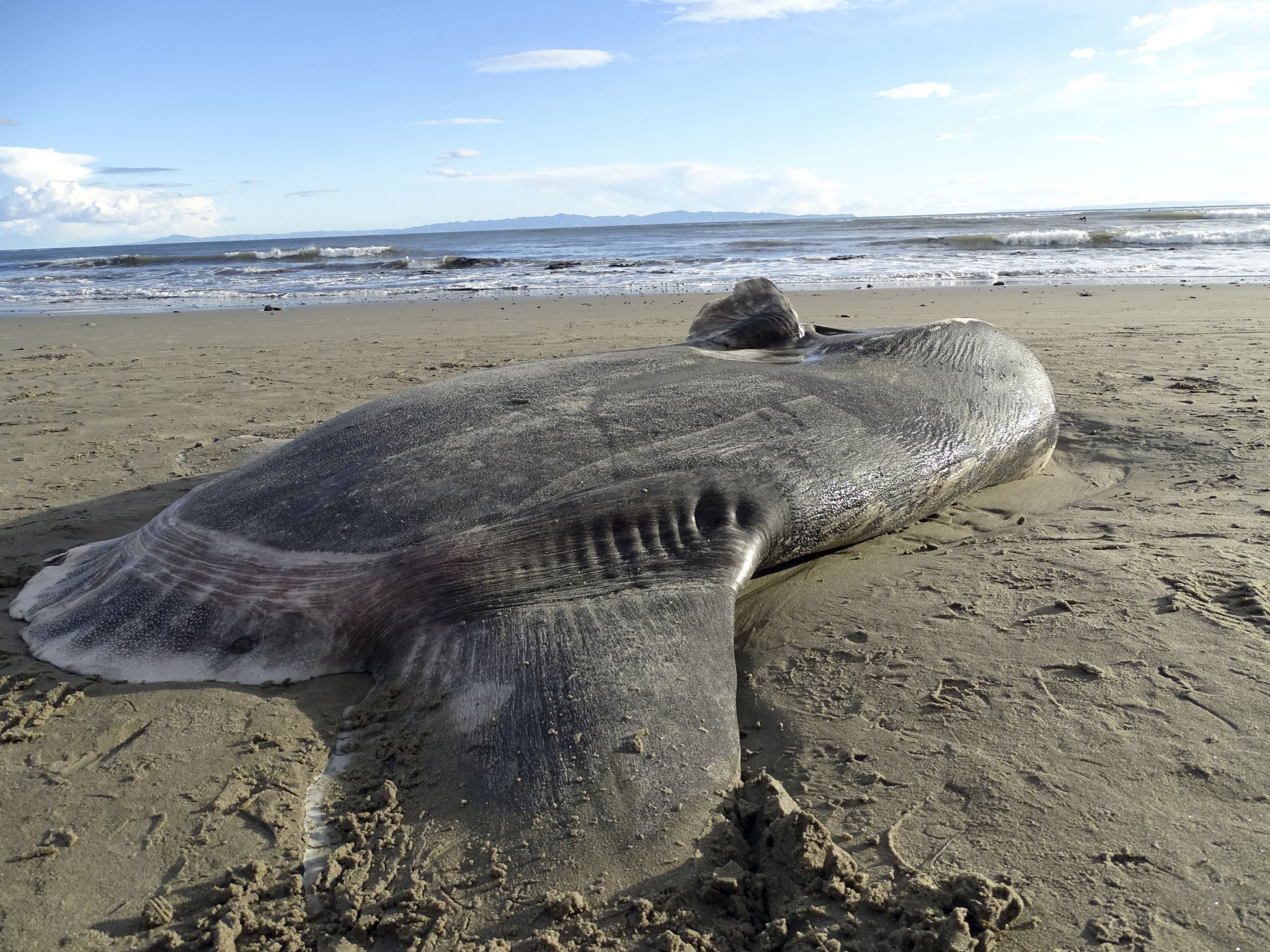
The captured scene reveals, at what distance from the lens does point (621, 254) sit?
3378 centimetres

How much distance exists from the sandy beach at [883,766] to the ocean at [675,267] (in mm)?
13428

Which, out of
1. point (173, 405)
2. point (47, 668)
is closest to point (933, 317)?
point (173, 405)

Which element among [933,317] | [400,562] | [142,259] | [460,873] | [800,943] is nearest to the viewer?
[800,943]

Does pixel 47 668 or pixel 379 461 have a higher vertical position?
pixel 379 461

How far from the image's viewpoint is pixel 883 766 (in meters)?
2.41

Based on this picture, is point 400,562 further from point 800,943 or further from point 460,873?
point 800,943

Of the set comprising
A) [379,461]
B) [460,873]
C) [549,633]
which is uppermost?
[379,461]

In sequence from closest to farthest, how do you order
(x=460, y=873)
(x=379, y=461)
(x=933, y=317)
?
(x=460, y=873)
(x=379, y=461)
(x=933, y=317)

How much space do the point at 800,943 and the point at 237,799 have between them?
1.52 metres

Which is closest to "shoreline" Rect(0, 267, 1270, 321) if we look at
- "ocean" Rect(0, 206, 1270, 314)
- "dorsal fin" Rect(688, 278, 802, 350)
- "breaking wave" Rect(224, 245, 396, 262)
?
"ocean" Rect(0, 206, 1270, 314)

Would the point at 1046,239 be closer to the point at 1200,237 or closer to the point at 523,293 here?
the point at 1200,237

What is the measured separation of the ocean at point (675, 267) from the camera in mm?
18234

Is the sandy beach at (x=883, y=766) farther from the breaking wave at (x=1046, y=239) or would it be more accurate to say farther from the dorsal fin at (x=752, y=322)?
the breaking wave at (x=1046, y=239)

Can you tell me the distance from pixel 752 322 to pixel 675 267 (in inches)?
863
